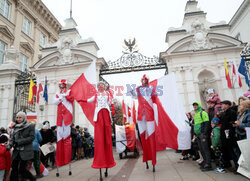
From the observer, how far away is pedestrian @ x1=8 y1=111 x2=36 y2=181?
3.74 metres

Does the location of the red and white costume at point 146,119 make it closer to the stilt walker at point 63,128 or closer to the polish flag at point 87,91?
the polish flag at point 87,91

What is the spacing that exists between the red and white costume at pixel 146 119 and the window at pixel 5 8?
1903 cm

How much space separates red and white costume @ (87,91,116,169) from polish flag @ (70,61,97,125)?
11.4 inches

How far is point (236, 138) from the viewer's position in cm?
376

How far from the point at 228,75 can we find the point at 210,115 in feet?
19.3

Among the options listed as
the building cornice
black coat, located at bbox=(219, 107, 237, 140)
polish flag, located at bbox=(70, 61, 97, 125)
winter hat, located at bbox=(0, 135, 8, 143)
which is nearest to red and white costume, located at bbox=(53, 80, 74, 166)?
polish flag, located at bbox=(70, 61, 97, 125)

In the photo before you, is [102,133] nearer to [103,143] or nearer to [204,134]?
[103,143]

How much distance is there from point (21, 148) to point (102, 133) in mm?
1804

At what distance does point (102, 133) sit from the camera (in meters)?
4.14

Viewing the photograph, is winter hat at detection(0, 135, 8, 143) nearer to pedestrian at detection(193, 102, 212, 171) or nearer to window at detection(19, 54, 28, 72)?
pedestrian at detection(193, 102, 212, 171)

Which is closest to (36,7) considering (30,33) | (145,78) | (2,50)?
(30,33)

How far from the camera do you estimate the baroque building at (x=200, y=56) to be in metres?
9.73

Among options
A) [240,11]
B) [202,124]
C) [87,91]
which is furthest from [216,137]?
[240,11]

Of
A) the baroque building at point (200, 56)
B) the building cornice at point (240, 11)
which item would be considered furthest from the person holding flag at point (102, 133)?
the building cornice at point (240, 11)
